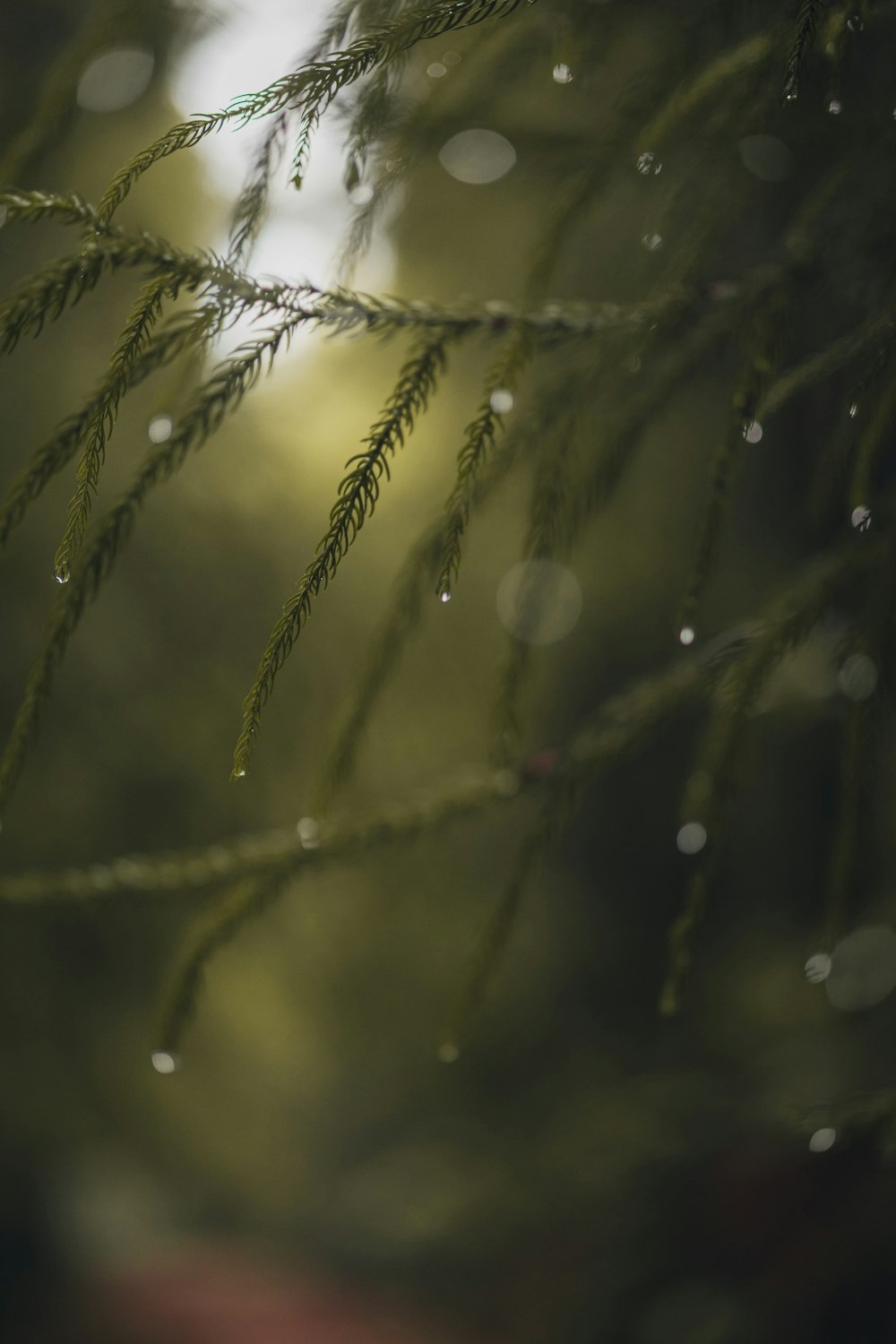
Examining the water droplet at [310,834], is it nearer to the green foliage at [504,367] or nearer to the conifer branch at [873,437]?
the green foliage at [504,367]

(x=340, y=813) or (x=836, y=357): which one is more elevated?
(x=340, y=813)

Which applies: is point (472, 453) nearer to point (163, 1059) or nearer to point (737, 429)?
point (737, 429)

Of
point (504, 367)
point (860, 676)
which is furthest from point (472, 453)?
point (860, 676)

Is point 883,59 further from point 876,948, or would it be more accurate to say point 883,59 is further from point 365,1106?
point 365,1106

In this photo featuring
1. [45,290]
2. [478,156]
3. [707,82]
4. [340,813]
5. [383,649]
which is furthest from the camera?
[340,813]

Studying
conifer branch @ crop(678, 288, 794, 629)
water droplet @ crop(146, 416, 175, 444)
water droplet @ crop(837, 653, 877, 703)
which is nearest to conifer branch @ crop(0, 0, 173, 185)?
water droplet @ crop(146, 416, 175, 444)

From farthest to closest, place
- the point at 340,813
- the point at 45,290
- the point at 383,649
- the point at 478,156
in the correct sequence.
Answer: the point at 340,813 → the point at 478,156 → the point at 383,649 → the point at 45,290
